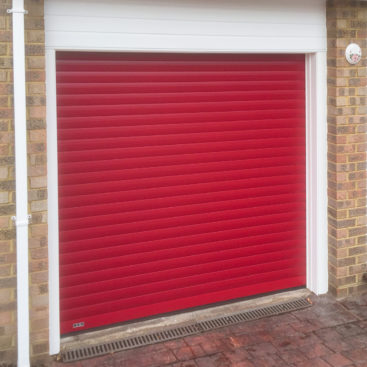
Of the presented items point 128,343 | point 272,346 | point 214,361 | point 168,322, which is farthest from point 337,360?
point 128,343

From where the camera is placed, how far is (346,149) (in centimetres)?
568

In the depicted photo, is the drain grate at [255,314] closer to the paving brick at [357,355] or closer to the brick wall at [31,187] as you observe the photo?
the paving brick at [357,355]

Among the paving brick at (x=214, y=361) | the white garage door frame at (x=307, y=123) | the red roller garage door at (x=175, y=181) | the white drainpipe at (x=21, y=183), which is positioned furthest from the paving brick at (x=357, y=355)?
the white drainpipe at (x=21, y=183)

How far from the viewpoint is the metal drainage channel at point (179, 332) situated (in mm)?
4824

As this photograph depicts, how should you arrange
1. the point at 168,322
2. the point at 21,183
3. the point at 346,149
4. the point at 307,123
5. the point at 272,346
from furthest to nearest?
the point at 307,123 → the point at 346,149 → the point at 168,322 → the point at 272,346 → the point at 21,183

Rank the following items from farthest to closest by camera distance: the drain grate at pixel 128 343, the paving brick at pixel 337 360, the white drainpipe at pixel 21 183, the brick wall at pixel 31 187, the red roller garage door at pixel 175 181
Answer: the red roller garage door at pixel 175 181 < the drain grate at pixel 128 343 < the paving brick at pixel 337 360 < the brick wall at pixel 31 187 < the white drainpipe at pixel 21 183

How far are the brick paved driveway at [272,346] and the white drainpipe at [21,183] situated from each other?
0.49m

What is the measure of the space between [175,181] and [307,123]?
64.0 inches

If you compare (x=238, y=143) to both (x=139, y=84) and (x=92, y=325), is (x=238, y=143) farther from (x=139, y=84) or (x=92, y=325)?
(x=92, y=325)

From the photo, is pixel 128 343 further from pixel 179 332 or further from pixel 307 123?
pixel 307 123

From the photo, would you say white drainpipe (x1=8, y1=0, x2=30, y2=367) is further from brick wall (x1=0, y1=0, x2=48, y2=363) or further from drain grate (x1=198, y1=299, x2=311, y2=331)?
drain grate (x1=198, y1=299, x2=311, y2=331)

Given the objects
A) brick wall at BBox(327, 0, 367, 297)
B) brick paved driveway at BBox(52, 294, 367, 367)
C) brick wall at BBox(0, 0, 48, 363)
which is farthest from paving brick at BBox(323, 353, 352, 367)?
brick wall at BBox(0, 0, 48, 363)

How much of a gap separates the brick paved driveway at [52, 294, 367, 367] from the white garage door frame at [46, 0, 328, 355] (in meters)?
0.56

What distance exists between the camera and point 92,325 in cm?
513
